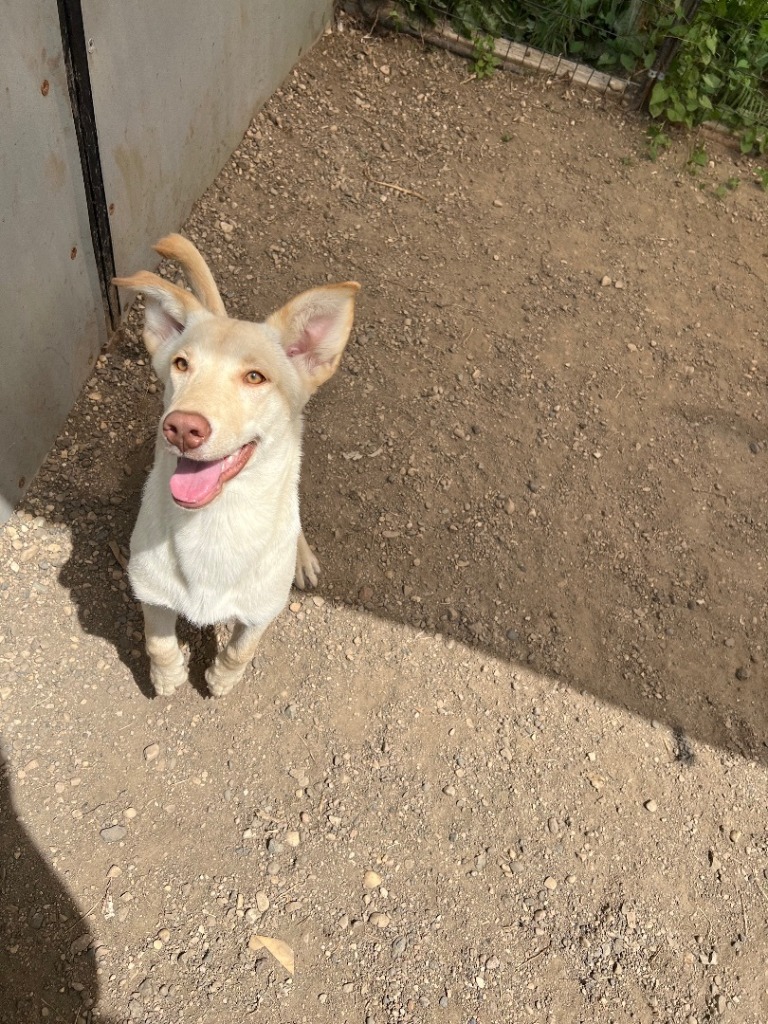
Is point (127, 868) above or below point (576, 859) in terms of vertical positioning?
below

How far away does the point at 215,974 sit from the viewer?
101 inches

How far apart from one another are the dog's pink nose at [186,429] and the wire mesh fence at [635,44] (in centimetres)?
533

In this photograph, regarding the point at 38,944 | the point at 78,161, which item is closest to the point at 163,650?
the point at 38,944

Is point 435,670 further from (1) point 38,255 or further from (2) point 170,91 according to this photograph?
(2) point 170,91

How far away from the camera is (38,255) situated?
2975 mm

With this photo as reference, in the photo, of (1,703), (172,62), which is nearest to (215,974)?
(1,703)

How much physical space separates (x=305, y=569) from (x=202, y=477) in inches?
52.7

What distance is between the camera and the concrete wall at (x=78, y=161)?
2.70 m

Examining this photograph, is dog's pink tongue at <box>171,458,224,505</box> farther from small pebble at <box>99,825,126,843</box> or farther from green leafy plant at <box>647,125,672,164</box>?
green leafy plant at <box>647,125,672,164</box>

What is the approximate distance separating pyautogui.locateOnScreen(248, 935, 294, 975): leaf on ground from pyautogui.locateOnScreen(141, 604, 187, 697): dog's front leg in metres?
0.98

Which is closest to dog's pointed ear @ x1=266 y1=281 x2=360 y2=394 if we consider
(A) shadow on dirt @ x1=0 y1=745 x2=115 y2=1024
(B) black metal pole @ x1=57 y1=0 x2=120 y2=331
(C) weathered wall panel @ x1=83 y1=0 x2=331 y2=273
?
(B) black metal pole @ x1=57 y1=0 x2=120 y2=331

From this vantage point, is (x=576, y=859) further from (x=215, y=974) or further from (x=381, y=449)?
(x=381, y=449)

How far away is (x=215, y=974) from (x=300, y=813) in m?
0.61

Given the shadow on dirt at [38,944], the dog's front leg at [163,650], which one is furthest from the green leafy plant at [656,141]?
the shadow on dirt at [38,944]
